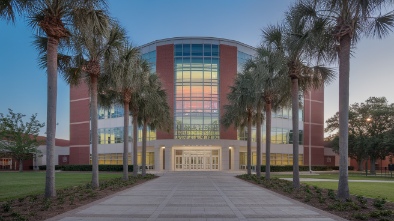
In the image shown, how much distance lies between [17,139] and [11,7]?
166 feet

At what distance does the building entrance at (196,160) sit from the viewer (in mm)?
55812

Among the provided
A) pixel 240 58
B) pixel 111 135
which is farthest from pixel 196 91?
pixel 111 135

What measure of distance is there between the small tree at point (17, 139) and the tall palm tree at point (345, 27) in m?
54.5

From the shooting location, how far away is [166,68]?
55.3 meters

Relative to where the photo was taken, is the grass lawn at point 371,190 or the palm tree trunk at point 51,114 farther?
the grass lawn at point 371,190

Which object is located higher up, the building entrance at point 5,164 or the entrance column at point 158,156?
the entrance column at point 158,156

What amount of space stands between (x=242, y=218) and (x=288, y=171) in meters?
44.8

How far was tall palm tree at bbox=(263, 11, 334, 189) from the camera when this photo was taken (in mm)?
15570

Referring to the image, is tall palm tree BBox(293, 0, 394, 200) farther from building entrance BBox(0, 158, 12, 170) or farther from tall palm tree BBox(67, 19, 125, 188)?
building entrance BBox(0, 158, 12, 170)

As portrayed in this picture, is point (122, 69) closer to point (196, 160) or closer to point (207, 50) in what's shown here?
point (207, 50)

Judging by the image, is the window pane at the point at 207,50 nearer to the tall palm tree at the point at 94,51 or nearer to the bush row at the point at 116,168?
the bush row at the point at 116,168

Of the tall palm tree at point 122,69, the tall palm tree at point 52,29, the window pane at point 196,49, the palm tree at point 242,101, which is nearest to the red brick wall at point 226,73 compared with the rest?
the window pane at point 196,49

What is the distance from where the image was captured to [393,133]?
141ft

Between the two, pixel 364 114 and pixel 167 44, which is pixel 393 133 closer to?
pixel 364 114
